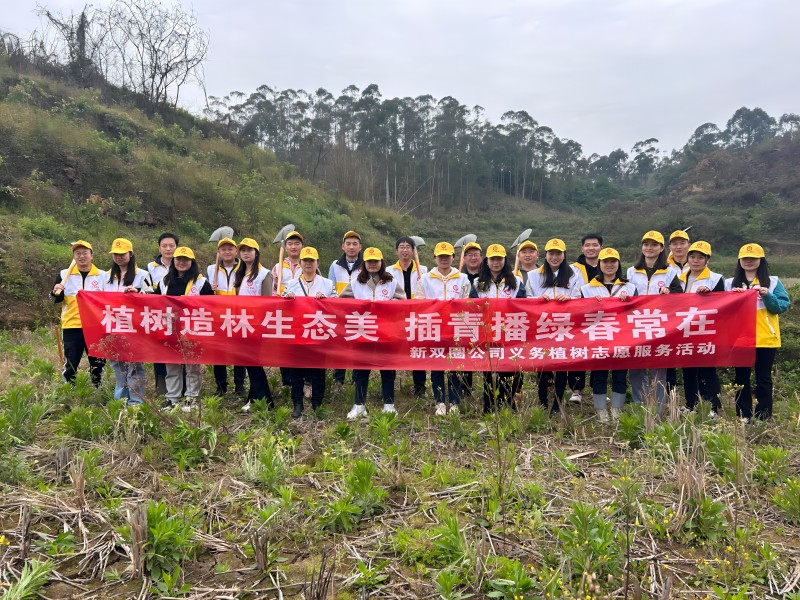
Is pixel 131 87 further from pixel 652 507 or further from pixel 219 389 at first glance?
pixel 652 507

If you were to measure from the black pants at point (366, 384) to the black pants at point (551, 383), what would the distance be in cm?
153

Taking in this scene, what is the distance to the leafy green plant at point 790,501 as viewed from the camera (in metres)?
3.05

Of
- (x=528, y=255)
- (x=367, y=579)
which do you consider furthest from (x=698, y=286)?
(x=367, y=579)

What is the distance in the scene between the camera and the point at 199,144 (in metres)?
22.3

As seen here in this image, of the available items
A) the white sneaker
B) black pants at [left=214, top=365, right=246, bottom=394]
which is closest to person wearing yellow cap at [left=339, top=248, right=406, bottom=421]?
the white sneaker

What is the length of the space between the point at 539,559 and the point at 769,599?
1076 millimetres

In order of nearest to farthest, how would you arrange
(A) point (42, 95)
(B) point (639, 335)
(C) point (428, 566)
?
1. (C) point (428, 566)
2. (B) point (639, 335)
3. (A) point (42, 95)

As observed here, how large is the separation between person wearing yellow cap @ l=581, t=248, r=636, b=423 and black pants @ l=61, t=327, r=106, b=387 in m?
5.22

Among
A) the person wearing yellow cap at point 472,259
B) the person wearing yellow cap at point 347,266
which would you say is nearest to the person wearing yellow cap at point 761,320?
the person wearing yellow cap at point 472,259

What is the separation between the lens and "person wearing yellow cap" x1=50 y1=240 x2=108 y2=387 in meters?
5.21

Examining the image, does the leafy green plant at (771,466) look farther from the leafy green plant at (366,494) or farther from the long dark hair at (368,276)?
the long dark hair at (368,276)

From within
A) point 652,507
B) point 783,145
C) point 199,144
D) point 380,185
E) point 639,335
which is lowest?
point 652,507

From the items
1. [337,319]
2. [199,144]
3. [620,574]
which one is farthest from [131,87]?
[620,574]

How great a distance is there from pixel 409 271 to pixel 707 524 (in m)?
3.55
